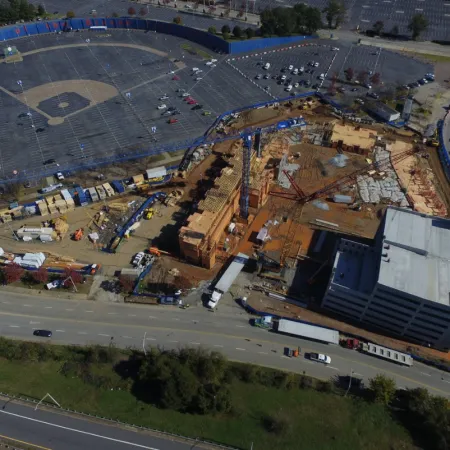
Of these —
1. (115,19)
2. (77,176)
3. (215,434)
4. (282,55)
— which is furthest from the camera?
(115,19)

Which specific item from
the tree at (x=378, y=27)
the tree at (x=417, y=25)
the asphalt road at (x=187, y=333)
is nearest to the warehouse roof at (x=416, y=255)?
the asphalt road at (x=187, y=333)

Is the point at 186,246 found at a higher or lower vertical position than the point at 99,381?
higher

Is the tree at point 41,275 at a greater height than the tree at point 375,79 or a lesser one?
lesser

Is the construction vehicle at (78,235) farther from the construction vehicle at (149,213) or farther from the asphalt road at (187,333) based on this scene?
the asphalt road at (187,333)

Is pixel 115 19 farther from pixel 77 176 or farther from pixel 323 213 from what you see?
pixel 323 213

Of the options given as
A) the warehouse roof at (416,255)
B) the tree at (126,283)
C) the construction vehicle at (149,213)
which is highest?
the warehouse roof at (416,255)

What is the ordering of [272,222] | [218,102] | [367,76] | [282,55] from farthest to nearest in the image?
[282,55] < [367,76] < [218,102] < [272,222]

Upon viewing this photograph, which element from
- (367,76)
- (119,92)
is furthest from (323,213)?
(119,92)
